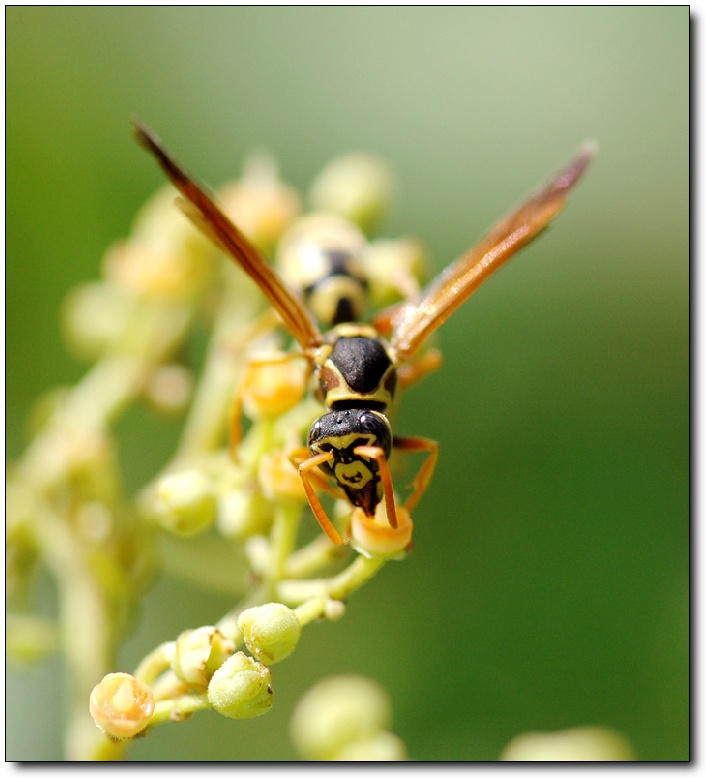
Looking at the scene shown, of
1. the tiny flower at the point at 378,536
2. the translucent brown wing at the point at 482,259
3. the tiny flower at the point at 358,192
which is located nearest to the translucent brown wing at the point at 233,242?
the translucent brown wing at the point at 482,259

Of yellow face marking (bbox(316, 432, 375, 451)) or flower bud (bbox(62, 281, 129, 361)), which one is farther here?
flower bud (bbox(62, 281, 129, 361))

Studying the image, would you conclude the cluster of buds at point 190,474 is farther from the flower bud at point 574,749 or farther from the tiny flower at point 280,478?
the flower bud at point 574,749

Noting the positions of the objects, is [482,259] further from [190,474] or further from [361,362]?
[190,474]

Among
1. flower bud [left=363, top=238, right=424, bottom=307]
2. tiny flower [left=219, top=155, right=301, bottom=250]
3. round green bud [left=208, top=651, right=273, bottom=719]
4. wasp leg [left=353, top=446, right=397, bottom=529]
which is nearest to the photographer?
round green bud [left=208, top=651, right=273, bottom=719]

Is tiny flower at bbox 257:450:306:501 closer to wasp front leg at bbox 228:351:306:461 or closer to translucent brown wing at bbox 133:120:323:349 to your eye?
wasp front leg at bbox 228:351:306:461

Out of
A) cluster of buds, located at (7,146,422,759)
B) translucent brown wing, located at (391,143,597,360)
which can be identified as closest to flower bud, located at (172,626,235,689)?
cluster of buds, located at (7,146,422,759)
